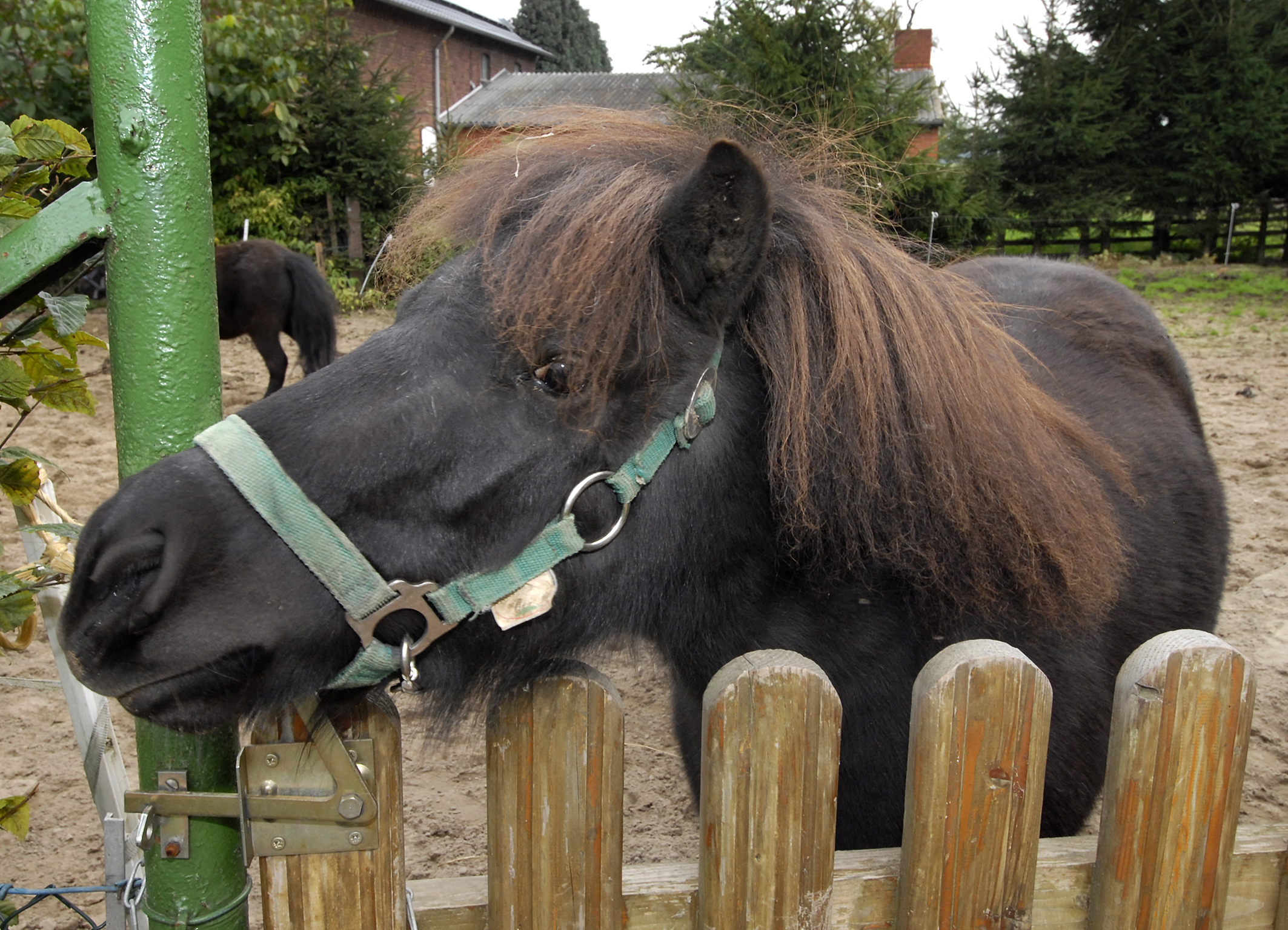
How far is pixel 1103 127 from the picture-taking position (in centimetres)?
2033

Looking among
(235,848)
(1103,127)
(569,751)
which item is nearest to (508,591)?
(569,751)

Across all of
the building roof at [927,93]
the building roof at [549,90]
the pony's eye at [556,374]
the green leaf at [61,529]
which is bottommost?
the green leaf at [61,529]

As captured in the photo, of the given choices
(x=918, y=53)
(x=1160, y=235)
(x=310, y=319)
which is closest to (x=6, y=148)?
(x=310, y=319)

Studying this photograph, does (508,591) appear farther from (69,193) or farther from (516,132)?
(516,132)

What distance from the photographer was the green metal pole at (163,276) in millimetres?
1014

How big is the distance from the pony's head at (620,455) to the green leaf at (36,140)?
0.47 metres

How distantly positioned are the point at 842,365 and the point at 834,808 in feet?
2.07

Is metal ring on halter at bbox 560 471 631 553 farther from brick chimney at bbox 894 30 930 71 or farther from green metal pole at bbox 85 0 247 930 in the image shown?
brick chimney at bbox 894 30 930 71

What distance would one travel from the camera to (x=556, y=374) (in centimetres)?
125

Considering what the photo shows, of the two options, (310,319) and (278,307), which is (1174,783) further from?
(278,307)

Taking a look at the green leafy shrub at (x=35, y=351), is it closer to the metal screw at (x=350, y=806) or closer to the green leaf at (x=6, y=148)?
the green leaf at (x=6, y=148)

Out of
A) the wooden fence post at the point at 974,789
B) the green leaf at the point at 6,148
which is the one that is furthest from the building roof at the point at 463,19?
the wooden fence post at the point at 974,789

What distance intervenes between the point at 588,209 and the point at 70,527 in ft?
2.98

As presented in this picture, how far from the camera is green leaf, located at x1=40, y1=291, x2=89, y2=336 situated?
1263 millimetres
